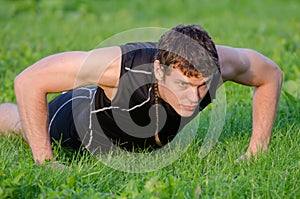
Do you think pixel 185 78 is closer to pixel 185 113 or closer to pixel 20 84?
pixel 185 113

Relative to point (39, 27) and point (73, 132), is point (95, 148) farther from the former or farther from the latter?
point (39, 27)

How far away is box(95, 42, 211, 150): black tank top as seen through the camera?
12.9 feet

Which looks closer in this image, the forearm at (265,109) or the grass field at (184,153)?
the grass field at (184,153)

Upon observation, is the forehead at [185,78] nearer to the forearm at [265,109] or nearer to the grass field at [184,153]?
the grass field at [184,153]

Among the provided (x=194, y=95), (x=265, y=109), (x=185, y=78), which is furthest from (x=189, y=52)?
(x=265, y=109)

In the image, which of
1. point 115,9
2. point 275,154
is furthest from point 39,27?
point 275,154

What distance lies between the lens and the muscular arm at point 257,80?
4176 millimetres

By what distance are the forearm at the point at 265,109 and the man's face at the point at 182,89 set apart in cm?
60

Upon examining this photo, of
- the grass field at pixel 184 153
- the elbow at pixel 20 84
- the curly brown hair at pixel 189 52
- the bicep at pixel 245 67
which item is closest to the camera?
the grass field at pixel 184 153

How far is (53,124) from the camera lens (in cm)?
461

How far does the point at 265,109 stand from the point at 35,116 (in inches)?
59.9

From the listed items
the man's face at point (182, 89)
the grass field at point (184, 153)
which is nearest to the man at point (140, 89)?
the man's face at point (182, 89)

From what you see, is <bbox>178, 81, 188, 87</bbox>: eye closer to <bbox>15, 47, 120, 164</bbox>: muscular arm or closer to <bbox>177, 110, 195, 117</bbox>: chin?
<bbox>177, 110, 195, 117</bbox>: chin

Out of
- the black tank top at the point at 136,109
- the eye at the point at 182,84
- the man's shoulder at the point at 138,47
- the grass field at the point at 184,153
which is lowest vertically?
the grass field at the point at 184,153
